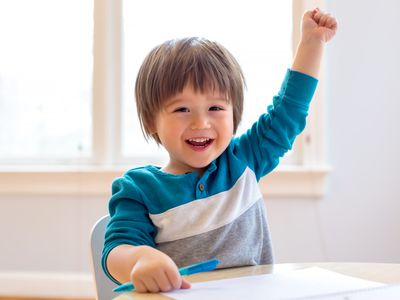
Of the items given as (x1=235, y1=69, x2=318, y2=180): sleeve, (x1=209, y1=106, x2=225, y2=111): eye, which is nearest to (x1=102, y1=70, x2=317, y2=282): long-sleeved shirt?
(x1=235, y1=69, x2=318, y2=180): sleeve

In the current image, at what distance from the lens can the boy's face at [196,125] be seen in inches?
34.3

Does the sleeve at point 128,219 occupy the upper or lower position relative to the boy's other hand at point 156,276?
upper

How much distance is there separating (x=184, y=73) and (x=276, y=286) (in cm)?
37

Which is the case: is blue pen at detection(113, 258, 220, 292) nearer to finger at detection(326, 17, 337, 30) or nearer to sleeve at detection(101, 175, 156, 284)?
sleeve at detection(101, 175, 156, 284)

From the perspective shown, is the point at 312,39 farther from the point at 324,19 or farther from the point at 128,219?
the point at 128,219

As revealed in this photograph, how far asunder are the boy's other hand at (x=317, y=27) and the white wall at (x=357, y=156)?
4.20 feet

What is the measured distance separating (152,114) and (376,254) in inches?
57.9

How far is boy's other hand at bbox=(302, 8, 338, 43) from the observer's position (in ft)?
3.02

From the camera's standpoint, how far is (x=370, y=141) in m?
2.15

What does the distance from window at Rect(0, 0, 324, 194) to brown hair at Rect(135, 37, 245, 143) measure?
130 centimetres

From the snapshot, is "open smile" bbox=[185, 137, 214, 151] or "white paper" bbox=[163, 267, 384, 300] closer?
"white paper" bbox=[163, 267, 384, 300]

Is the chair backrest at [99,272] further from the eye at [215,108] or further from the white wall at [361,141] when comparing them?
the white wall at [361,141]

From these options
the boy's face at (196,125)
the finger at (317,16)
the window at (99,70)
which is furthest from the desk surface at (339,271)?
the window at (99,70)

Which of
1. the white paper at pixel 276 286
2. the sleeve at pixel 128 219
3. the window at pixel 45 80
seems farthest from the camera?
the window at pixel 45 80
